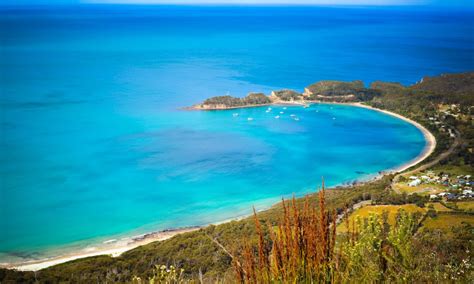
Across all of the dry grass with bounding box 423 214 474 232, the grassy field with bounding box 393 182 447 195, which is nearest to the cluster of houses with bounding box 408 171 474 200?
the grassy field with bounding box 393 182 447 195

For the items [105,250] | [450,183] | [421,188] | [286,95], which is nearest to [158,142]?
[105,250]

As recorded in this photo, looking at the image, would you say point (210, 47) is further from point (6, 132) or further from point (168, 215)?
point (168, 215)

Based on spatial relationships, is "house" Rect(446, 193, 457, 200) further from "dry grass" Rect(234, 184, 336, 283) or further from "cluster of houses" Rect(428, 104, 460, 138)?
"dry grass" Rect(234, 184, 336, 283)

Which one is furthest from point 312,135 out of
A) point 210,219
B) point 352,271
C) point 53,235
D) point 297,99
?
point 352,271

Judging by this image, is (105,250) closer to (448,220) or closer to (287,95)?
(448,220)

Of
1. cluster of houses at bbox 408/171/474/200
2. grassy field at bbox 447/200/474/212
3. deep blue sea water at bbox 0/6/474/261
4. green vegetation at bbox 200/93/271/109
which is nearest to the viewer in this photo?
grassy field at bbox 447/200/474/212
